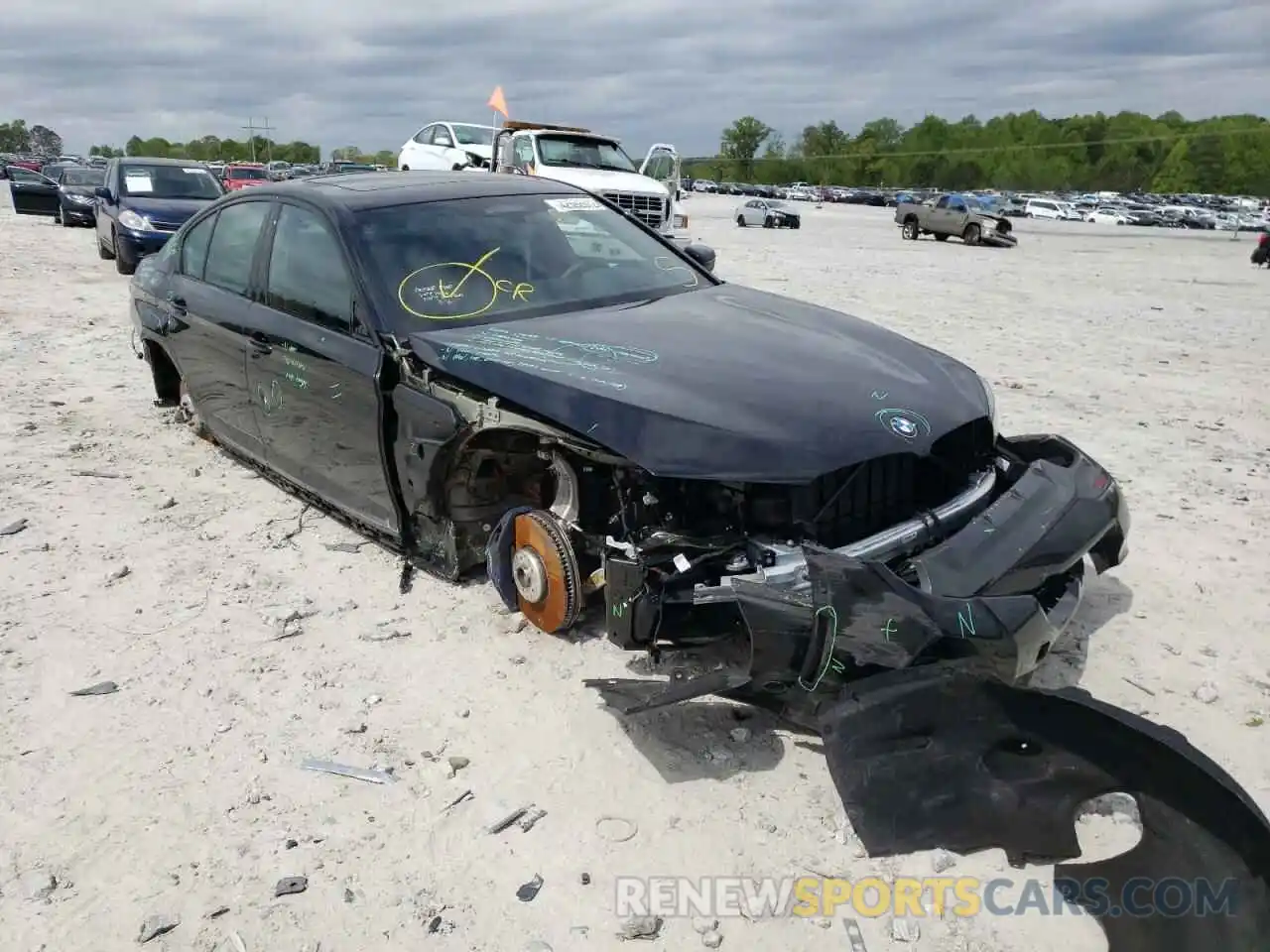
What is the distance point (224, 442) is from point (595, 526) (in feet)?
9.74

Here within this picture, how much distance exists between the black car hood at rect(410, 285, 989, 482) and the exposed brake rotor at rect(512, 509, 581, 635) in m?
0.46

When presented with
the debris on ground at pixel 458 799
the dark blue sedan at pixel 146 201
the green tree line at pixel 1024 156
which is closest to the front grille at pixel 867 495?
the debris on ground at pixel 458 799

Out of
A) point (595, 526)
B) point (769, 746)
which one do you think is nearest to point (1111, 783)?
point (769, 746)

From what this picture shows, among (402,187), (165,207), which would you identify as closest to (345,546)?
→ (402,187)

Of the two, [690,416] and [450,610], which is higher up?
[690,416]

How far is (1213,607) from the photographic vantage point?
13.3ft

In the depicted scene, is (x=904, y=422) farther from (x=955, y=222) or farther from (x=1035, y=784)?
(x=955, y=222)

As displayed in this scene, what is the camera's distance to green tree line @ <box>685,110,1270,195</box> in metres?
107

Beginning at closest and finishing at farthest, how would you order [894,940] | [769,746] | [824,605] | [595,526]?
[894,940] < [824,605] < [769,746] < [595,526]

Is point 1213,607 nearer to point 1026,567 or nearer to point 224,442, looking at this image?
point 1026,567

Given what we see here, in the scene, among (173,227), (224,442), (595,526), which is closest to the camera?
(595,526)

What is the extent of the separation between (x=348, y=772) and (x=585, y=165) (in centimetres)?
1450

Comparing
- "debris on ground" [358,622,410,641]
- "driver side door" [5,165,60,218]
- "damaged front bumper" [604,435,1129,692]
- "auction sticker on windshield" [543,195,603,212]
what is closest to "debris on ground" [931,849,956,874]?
"damaged front bumper" [604,435,1129,692]

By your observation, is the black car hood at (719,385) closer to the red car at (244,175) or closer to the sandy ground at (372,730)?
the sandy ground at (372,730)
